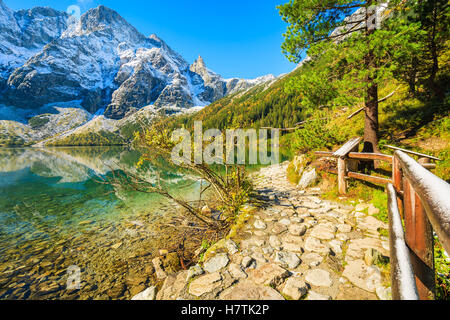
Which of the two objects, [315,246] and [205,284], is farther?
[315,246]

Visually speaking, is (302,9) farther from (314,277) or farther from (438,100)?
(314,277)

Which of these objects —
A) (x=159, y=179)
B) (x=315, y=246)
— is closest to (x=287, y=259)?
(x=315, y=246)

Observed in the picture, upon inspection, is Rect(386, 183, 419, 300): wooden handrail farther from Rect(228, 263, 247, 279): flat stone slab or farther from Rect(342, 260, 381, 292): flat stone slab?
Rect(228, 263, 247, 279): flat stone slab

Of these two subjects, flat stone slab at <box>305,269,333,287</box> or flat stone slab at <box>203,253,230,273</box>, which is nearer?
flat stone slab at <box>305,269,333,287</box>

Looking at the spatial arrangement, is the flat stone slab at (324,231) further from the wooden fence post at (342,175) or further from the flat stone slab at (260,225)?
the wooden fence post at (342,175)

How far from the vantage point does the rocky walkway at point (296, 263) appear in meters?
2.58

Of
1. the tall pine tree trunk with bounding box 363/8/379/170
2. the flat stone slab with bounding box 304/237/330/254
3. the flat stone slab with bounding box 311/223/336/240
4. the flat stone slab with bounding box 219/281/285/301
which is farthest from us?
the tall pine tree trunk with bounding box 363/8/379/170

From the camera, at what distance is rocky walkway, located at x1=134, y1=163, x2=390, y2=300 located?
2582 millimetres

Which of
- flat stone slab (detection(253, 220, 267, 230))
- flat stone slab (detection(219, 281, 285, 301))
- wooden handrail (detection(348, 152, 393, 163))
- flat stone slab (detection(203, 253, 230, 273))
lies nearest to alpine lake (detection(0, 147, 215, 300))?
flat stone slab (detection(253, 220, 267, 230))

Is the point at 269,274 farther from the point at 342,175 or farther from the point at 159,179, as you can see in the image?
the point at 342,175

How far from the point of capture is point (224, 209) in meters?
6.43

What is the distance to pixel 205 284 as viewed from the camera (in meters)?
2.94

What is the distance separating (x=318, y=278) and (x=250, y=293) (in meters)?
1.09
